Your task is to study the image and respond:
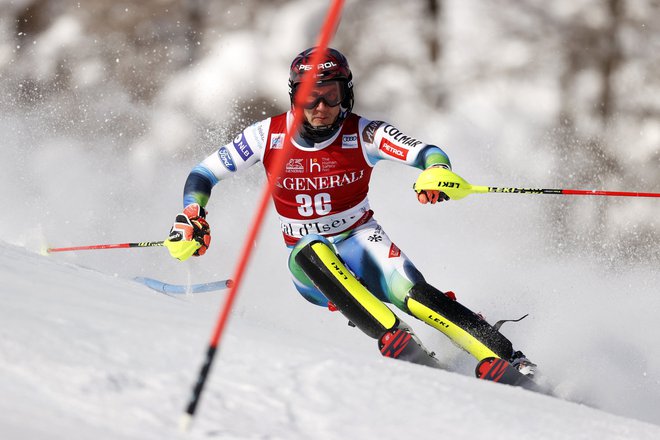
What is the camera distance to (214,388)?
1.94 metres

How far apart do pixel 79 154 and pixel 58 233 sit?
82.7 inches

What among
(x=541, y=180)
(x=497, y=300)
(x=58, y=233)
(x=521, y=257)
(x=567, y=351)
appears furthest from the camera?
(x=541, y=180)

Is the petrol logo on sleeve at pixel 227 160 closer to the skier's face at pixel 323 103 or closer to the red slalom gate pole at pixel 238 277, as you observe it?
the skier's face at pixel 323 103

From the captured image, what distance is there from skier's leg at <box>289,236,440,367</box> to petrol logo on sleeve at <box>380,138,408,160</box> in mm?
561

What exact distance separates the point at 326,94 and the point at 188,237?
92 centimetres

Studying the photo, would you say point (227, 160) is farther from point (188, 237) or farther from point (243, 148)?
point (188, 237)

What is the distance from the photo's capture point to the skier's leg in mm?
3254

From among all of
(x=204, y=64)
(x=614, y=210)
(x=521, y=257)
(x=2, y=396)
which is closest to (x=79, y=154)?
(x=204, y=64)

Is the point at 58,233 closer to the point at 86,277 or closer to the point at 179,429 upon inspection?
the point at 86,277

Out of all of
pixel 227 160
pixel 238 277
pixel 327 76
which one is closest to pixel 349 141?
pixel 327 76

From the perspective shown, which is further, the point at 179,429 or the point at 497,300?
the point at 497,300

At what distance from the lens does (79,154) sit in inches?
369

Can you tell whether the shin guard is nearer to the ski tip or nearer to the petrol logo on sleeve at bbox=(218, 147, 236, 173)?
the petrol logo on sleeve at bbox=(218, 147, 236, 173)

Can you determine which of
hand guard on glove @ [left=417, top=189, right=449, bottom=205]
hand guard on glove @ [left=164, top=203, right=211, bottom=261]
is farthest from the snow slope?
hand guard on glove @ [left=417, top=189, right=449, bottom=205]
